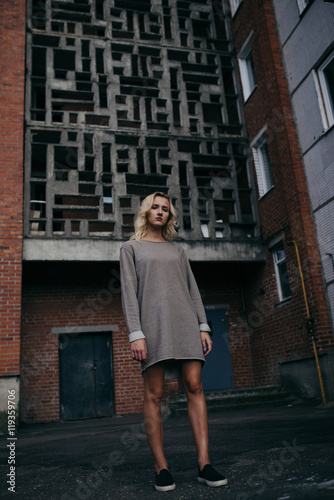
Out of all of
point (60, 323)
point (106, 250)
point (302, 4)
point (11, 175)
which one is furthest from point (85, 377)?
point (302, 4)

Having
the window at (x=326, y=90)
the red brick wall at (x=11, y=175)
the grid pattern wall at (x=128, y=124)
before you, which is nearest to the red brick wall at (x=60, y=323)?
the grid pattern wall at (x=128, y=124)

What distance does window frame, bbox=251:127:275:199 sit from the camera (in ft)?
37.6

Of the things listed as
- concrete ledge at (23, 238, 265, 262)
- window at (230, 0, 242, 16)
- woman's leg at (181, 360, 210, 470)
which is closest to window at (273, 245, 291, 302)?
concrete ledge at (23, 238, 265, 262)

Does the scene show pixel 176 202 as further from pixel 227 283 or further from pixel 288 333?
pixel 288 333

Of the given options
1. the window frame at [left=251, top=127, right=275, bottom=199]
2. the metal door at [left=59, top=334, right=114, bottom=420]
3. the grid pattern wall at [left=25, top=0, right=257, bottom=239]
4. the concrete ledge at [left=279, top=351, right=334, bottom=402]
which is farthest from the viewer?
the window frame at [left=251, top=127, right=275, bottom=199]

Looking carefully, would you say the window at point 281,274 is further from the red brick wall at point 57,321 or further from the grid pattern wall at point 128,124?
the red brick wall at point 57,321

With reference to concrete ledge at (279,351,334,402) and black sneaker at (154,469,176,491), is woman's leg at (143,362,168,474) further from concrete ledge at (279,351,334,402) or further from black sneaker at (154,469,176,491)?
concrete ledge at (279,351,334,402)

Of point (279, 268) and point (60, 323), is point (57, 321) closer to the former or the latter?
point (60, 323)

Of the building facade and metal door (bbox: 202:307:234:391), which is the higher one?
the building facade

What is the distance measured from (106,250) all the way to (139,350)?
7262mm

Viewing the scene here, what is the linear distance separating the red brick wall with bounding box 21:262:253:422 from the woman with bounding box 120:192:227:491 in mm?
8192

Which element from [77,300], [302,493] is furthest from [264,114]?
[302,493]

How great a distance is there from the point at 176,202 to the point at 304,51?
4388 mm

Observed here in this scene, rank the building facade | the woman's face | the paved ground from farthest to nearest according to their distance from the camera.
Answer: the building facade
the woman's face
the paved ground
